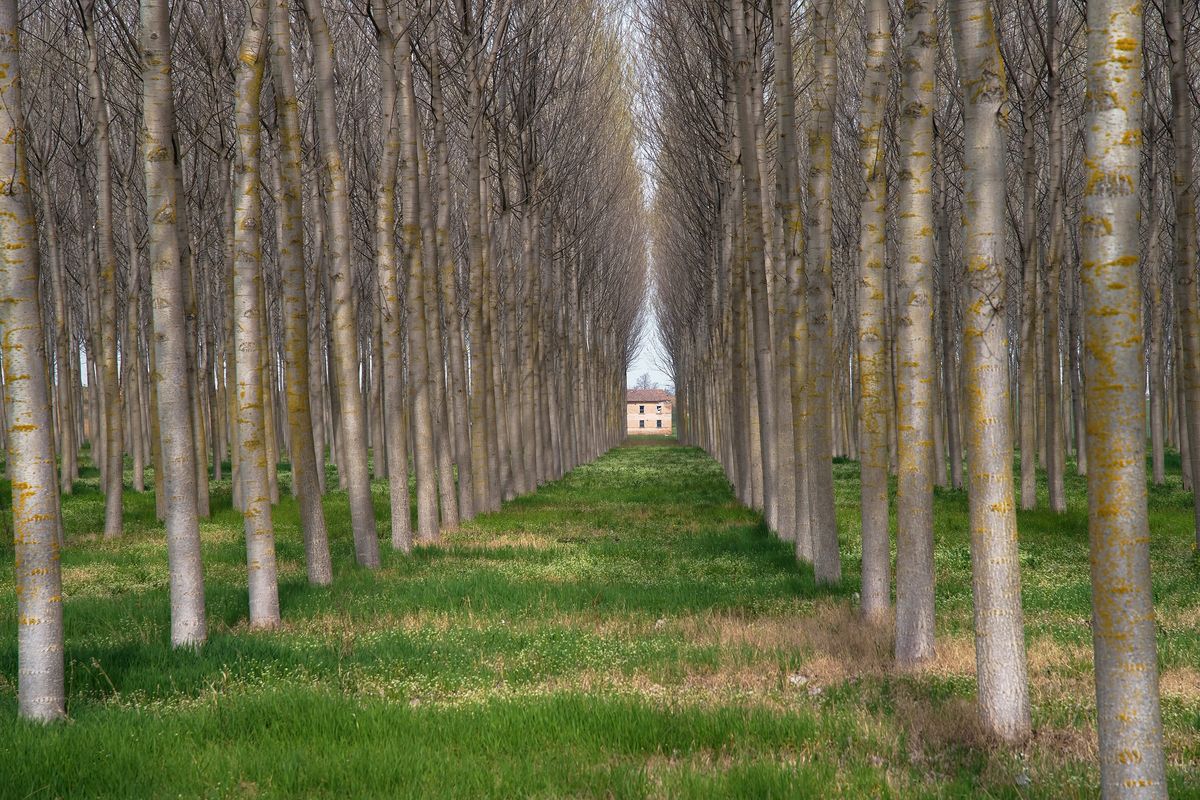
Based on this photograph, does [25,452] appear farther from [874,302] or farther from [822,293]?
[822,293]

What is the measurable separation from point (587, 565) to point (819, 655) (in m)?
5.11

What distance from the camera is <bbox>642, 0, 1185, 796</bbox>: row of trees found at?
370 cm

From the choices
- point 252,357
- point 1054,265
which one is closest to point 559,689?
point 252,357

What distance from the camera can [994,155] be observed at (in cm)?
517

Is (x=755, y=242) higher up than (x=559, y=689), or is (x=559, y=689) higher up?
(x=755, y=242)

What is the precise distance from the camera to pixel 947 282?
819 inches

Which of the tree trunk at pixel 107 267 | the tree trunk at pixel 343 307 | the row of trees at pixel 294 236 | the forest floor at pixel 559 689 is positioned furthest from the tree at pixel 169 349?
the tree trunk at pixel 107 267

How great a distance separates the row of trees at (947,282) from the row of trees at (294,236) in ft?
12.3

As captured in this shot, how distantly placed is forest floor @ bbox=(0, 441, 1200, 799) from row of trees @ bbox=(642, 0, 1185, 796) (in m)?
0.60

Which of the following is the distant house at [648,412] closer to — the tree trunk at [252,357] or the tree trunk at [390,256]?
the tree trunk at [390,256]

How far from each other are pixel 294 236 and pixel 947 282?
14.3 m

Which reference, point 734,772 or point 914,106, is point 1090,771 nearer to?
point 734,772

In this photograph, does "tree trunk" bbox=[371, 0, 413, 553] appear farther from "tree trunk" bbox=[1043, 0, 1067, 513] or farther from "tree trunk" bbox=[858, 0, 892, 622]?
"tree trunk" bbox=[1043, 0, 1067, 513]

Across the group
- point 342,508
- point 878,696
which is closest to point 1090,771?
point 878,696
